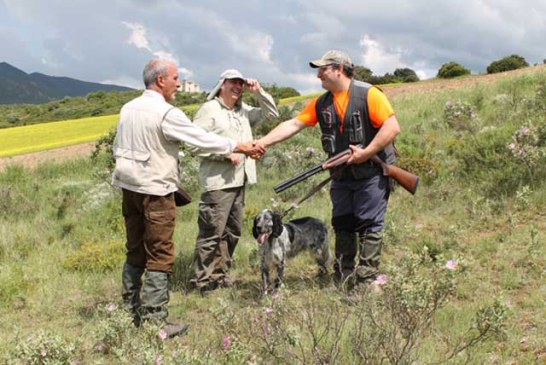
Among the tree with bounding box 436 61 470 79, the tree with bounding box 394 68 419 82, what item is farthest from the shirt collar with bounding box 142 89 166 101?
the tree with bounding box 394 68 419 82

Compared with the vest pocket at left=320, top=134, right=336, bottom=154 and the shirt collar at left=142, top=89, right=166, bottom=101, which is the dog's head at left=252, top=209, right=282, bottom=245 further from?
the shirt collar at left=142, top=89, right=166, bottom=101

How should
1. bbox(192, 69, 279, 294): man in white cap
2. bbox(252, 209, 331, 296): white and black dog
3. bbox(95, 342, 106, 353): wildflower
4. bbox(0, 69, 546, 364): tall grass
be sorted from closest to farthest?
bbox(0, 69, 546, 364): tall grass
bbox(95, 342, 106, 353): wildflower
bbox(252, 209, 331, 296): white and black dog
bbox(192, 69, 279, 294): man in white cap

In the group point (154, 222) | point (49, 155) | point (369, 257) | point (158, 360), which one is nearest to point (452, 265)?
point (158, 360)

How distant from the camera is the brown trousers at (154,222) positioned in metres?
4.39

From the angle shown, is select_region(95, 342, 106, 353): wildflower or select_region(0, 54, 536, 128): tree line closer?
select_region(95, 342, 106, 353): wildflower

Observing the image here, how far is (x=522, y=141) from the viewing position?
847 cm

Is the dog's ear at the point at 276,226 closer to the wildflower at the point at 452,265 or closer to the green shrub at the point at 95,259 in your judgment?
the green shrub at the point at 95,259

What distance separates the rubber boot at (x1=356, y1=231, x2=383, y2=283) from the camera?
4.89m

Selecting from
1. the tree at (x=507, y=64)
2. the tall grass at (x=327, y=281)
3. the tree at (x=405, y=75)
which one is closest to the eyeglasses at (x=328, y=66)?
the tall grass at (x=327, y=281)

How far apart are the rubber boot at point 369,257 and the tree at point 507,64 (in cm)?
2827

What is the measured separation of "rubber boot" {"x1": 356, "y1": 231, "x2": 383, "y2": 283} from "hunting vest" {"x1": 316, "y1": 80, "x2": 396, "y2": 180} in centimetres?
56

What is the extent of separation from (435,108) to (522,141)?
22.7 ft

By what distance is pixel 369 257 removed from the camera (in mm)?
4906

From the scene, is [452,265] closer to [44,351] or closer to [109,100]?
[44,351]
